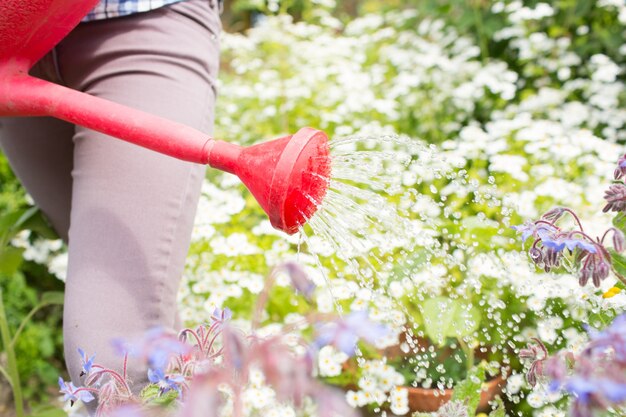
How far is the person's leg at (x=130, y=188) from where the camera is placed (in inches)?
49.1

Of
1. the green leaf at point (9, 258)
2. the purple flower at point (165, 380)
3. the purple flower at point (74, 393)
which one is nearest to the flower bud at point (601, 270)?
the purple flower at point (165, 380)

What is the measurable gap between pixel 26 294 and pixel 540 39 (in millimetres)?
2283

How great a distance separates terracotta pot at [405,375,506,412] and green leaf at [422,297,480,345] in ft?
0.74

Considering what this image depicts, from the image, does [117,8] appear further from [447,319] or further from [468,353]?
[468,353]

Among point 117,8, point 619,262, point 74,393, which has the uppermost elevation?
point 117,8

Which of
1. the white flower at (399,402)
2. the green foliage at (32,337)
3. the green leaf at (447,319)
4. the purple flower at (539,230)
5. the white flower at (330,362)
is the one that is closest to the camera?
the purple flower at (539,230)

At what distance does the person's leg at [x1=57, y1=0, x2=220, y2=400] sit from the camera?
1.25 metres

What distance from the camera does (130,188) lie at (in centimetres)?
129

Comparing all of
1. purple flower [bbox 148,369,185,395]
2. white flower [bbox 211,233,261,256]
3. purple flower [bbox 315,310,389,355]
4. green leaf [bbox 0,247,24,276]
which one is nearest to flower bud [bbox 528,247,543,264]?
purple flower [bbox 315,310,389,355]

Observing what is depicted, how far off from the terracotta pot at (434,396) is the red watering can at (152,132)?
2.48 ft

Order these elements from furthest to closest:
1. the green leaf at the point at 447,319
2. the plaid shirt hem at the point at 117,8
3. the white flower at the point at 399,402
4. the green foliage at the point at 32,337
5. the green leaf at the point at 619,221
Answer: the green foliage at the point at 32,337 < the white flower at the point at 399,402 < the green leaf at the point at 447,319 < the plaid shirt hem at the point at 117,8 < the green leaf at the point at 619,221

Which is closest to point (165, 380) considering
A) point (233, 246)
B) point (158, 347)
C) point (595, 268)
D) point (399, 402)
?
point (158, 347)

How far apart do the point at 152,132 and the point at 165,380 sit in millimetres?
375

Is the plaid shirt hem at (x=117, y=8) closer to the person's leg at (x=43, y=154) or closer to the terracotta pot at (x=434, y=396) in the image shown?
the person's leg at (x=43, y=154)
